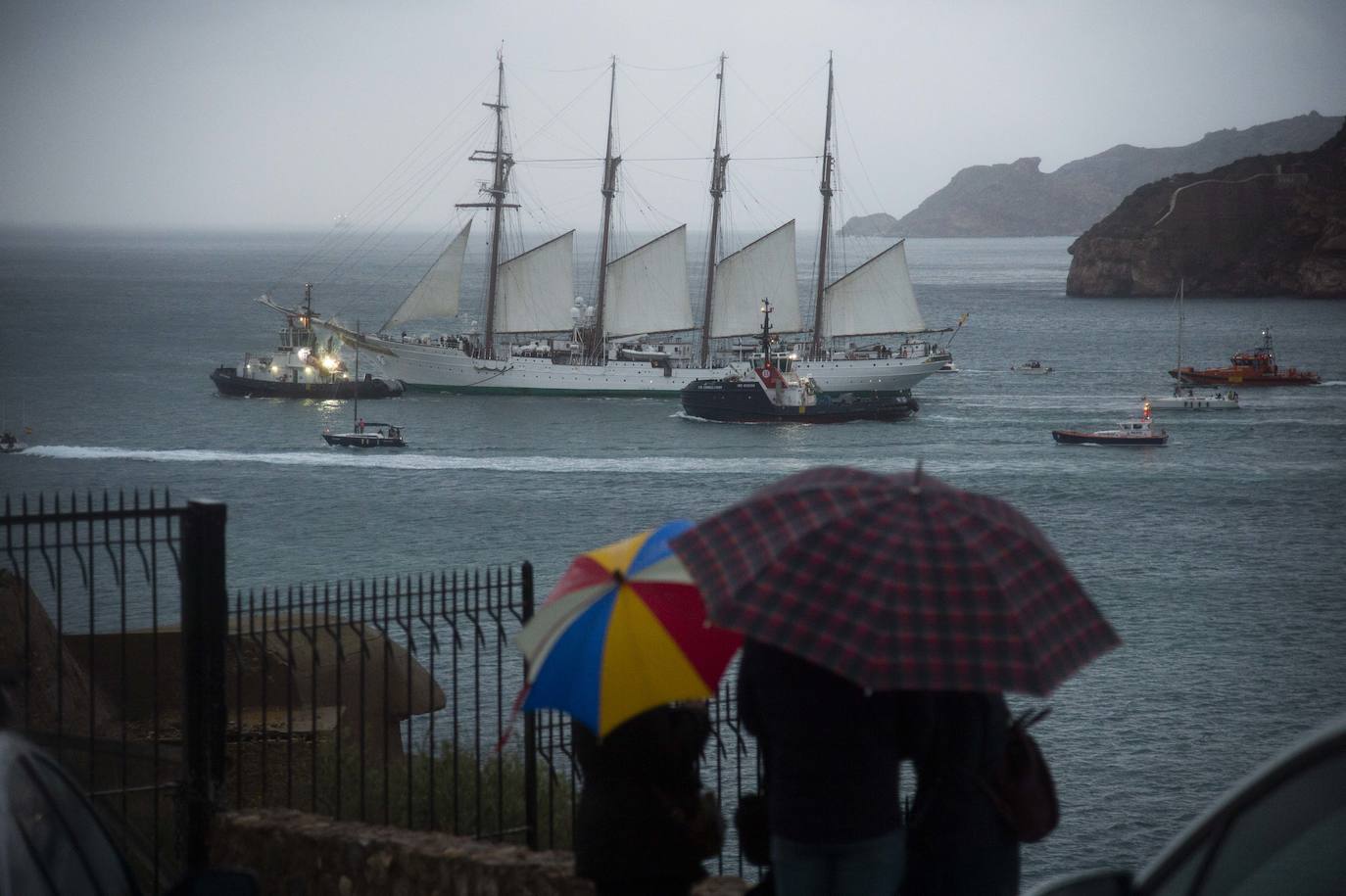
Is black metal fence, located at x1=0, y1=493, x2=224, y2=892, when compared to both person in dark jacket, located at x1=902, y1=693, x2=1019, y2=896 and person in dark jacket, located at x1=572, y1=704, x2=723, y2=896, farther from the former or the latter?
person in dark jacket, located at x1=902, y1=693, x2=1019, y2=896

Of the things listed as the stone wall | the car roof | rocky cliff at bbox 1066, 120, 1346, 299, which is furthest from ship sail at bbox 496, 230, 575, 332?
rocky cliff at bbox 1066, 120, 1346, 299

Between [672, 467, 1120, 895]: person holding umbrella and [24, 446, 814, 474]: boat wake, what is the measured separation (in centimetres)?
4139

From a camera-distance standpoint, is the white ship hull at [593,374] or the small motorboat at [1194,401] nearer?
the small motorboat at [1194,401]

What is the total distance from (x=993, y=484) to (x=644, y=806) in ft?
129

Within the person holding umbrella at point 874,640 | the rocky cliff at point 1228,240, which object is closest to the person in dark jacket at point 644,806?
the person holding umbrella at point 874,640

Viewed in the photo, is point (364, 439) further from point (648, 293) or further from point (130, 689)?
point (130, 689)

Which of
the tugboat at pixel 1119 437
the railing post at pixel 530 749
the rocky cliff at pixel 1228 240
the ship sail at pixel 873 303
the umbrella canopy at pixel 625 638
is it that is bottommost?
the tugboat at pixel 1119 437

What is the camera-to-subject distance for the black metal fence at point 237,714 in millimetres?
5043

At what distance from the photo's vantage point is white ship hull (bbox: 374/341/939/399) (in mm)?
68000

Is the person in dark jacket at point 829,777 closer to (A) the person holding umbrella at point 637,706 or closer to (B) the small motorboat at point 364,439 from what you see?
(A) the person holding umbrella at point 637,706

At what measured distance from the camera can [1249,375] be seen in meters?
69.0

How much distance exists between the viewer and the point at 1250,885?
6.95 ft

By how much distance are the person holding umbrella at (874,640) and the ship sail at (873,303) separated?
6300 cm

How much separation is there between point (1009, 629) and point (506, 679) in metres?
16.6
